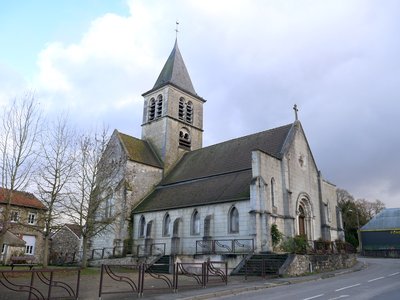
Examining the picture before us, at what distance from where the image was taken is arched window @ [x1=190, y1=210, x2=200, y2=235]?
24.8m

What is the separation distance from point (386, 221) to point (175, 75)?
30466mm

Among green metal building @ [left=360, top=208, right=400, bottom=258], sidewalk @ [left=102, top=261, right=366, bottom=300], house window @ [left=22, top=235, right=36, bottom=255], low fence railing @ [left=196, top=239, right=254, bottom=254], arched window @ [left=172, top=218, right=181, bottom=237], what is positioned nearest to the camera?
sidewalk @ [left=102, top=261, right=366, bottom=300]

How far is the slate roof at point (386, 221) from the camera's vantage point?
4306 centimetres

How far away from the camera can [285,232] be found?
23.1 m

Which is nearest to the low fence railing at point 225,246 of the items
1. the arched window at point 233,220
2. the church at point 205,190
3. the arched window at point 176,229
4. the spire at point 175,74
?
the church at point 205,190

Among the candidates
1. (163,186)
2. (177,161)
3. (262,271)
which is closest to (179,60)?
(177,161)

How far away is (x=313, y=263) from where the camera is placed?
19375 millimetres

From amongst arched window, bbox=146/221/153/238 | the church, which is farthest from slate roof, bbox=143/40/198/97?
arched window, bbox=146/221/153/238

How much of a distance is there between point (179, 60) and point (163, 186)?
50.9ft

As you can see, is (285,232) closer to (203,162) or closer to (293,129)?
(293,129)

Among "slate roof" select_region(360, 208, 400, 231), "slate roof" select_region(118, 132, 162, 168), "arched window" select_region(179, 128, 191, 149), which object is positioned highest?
"arched window" select_region(179, 128, 191, 149)

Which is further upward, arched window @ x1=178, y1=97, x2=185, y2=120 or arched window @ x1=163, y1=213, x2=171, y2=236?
arched window @ x1=178, y1=97, x2=185, y2=120

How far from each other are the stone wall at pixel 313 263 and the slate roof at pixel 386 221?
23.1m

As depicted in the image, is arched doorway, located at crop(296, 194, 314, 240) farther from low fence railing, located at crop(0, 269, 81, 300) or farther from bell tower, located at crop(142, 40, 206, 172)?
low fence railing, located at crop(0, 269, 81, 300)
